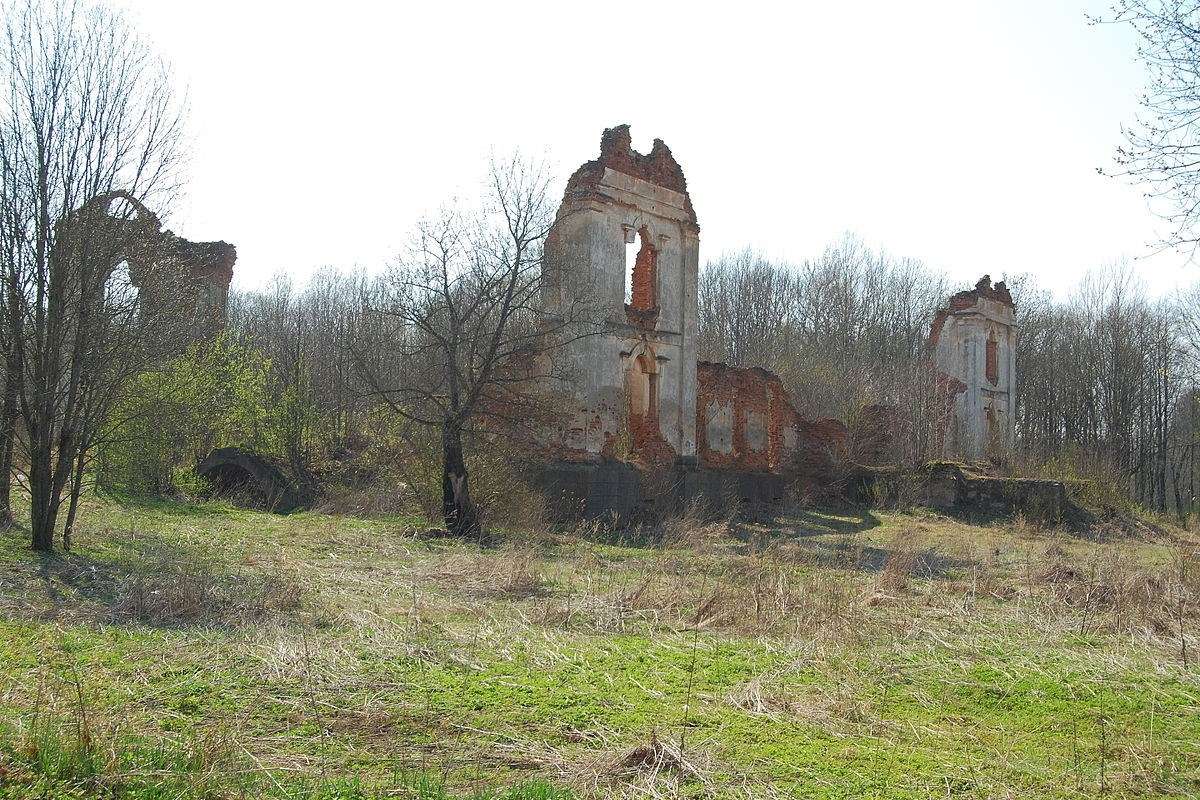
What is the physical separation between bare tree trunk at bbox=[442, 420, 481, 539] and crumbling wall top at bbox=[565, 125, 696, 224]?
20.9 feet

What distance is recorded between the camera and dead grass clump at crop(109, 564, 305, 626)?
700cm

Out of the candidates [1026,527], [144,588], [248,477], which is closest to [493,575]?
[144,588]

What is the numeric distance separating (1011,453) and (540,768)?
28837 millimetres

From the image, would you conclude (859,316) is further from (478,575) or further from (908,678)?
(908,678)

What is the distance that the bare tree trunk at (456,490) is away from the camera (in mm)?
Answer: 14906

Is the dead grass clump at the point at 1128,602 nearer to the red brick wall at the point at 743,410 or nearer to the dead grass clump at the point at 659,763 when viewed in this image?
the dead grass clump at the point at 659,763

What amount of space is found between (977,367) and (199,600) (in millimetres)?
28718

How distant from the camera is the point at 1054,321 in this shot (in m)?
40.2

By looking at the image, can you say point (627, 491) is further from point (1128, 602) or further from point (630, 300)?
point (1128, 602)

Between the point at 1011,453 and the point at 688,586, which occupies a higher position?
the point at 1011,453

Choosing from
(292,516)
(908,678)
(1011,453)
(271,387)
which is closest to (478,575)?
(908,678)

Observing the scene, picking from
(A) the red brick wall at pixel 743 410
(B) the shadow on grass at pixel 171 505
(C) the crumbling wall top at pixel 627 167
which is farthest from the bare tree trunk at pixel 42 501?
(A) the red brick wall at pixel 743 410

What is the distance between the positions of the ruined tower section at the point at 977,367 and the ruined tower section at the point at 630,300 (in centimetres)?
1361

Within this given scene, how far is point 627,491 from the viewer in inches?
722
